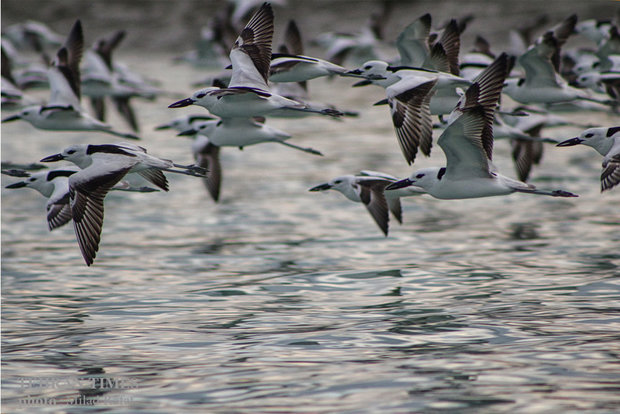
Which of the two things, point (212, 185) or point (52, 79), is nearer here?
point (52, 79)

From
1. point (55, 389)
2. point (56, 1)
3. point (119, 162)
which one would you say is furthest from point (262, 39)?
point (56, 1)

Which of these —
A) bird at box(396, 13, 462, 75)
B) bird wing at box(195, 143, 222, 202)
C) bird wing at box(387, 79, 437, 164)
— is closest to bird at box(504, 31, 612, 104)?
bird at box(396, 13, 462, 75)

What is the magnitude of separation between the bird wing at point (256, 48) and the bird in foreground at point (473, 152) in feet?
8.45

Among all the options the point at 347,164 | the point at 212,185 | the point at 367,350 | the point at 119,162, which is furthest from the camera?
the point at 347,164

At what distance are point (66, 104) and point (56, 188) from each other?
3.80m

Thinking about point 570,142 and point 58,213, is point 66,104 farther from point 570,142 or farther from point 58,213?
point 570,142

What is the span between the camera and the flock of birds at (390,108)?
13492 mm

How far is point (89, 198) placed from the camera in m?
13.5

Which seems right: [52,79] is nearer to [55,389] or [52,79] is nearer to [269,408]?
[55,389]

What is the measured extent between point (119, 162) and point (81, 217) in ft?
2.87

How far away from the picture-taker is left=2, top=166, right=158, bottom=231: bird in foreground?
15.0 metres

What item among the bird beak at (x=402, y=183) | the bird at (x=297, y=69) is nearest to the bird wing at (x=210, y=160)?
the bird at (x=297, y=69)

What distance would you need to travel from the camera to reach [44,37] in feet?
105

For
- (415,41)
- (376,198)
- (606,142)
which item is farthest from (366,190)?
(606,142)
